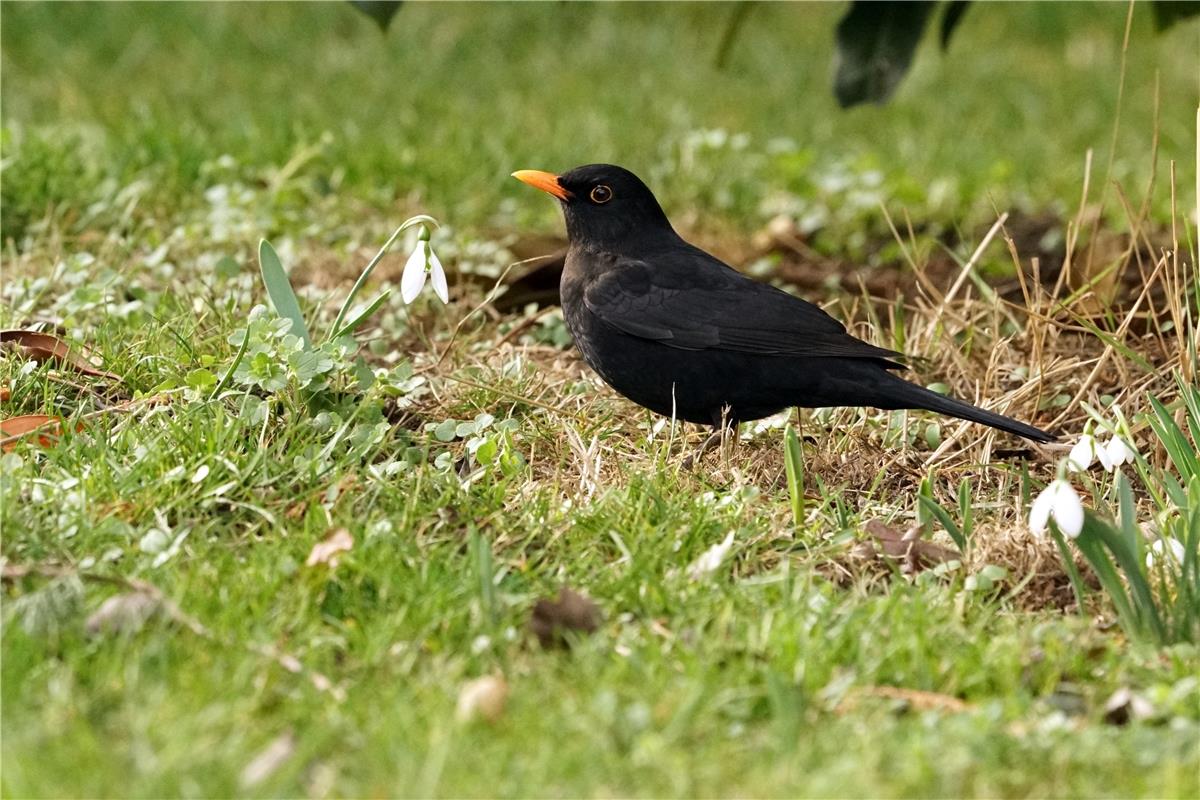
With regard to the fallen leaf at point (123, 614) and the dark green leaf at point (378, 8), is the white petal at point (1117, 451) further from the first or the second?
the dark green leaf at point (378, 8)

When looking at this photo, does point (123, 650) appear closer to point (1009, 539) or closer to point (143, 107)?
point (1009, 539)

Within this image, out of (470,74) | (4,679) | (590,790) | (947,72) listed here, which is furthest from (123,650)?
(947,72)

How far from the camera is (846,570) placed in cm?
350

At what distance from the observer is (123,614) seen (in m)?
2.94

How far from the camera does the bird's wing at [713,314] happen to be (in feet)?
14.2

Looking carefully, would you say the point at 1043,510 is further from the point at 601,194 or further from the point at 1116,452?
the point at 601,194

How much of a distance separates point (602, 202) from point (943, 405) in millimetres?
1341

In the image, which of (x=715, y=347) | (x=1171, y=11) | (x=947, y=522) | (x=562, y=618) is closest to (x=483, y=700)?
(x=562, y=618)

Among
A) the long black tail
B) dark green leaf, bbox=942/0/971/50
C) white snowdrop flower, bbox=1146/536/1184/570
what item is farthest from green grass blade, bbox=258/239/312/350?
dark green leaf, bbox=942/0/971/50

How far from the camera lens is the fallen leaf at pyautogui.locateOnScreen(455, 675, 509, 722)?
8.81 ft

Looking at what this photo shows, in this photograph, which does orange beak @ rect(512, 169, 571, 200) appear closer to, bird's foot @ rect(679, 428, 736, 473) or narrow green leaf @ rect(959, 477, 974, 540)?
bird's foot @ rect(679, 428, 736, 473)

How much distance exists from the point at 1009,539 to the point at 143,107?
16.6 ft

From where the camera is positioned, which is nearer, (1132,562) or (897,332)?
(1132,562)

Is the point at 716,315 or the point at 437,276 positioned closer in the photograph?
the point at 437,276
